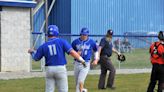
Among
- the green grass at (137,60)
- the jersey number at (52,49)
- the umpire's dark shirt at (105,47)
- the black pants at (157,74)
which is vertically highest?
the jersey number at (52,49)

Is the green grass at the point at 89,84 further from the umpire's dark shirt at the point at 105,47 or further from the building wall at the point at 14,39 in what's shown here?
the building wall at the point at 14,39

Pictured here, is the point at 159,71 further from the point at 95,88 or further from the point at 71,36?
the point at 71,36

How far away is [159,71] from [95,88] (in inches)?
144

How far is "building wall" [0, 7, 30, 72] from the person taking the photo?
76.3 feet

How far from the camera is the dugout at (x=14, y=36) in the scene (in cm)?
2323

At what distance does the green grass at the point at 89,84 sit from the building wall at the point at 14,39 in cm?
377

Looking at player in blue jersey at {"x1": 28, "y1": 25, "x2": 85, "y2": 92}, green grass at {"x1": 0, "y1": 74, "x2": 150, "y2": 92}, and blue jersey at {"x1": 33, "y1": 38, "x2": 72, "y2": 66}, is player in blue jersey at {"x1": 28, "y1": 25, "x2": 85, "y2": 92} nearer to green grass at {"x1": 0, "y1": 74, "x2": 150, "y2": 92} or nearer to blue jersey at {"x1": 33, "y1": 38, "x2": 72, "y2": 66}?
blue jersey at {"x1": 33, "y1": 38, "x2": 72, "y2": 66}

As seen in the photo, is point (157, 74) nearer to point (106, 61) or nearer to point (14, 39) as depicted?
point (106, 61)

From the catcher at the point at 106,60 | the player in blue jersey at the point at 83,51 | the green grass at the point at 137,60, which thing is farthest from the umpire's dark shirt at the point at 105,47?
the green grass at the point at 137,60

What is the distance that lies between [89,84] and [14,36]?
22.1ft

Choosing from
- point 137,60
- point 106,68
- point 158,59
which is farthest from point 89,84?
point 137,60

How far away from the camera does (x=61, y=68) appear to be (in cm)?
1052

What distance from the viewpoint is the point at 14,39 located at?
931 inches

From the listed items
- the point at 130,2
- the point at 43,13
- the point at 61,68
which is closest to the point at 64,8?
the point at 43,13
